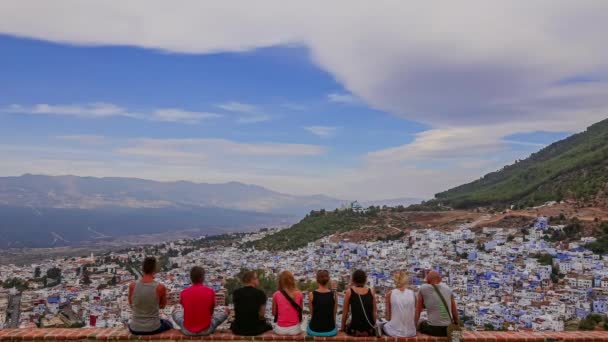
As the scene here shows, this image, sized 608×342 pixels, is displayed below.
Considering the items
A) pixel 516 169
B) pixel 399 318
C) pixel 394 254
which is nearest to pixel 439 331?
pixel 399 318

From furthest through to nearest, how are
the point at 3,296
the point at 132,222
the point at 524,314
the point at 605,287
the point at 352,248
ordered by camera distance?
the point at 132,222 < the point at 352,248 < the point at 3,296 < the point at 605,287 < the point at 524,314

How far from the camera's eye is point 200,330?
175 inches

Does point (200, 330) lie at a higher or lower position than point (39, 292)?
higher

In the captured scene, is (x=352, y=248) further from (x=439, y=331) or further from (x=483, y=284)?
(x=439, y=331)

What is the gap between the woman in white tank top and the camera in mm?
4461

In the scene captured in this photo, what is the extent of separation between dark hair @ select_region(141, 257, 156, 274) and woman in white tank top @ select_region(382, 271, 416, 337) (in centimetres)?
229

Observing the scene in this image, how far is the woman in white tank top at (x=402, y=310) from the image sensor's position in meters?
4.46

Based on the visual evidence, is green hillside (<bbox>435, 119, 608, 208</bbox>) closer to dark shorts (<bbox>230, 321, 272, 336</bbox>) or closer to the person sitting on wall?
dark shorts (<bbox>230, 321, 272, 336</bbox>)

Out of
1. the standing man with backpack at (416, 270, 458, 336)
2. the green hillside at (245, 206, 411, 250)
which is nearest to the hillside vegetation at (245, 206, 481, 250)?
the green hillside at (245, 206, 411, 250)

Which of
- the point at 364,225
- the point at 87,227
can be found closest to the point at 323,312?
the point at 364,225

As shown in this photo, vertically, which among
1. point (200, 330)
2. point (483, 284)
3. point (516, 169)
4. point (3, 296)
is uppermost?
point (516, 169)

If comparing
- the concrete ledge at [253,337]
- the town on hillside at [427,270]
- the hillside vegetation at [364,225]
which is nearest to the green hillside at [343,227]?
the hillside vegetation at [364,225]

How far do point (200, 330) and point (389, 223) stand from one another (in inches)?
1852

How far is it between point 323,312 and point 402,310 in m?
0.76
